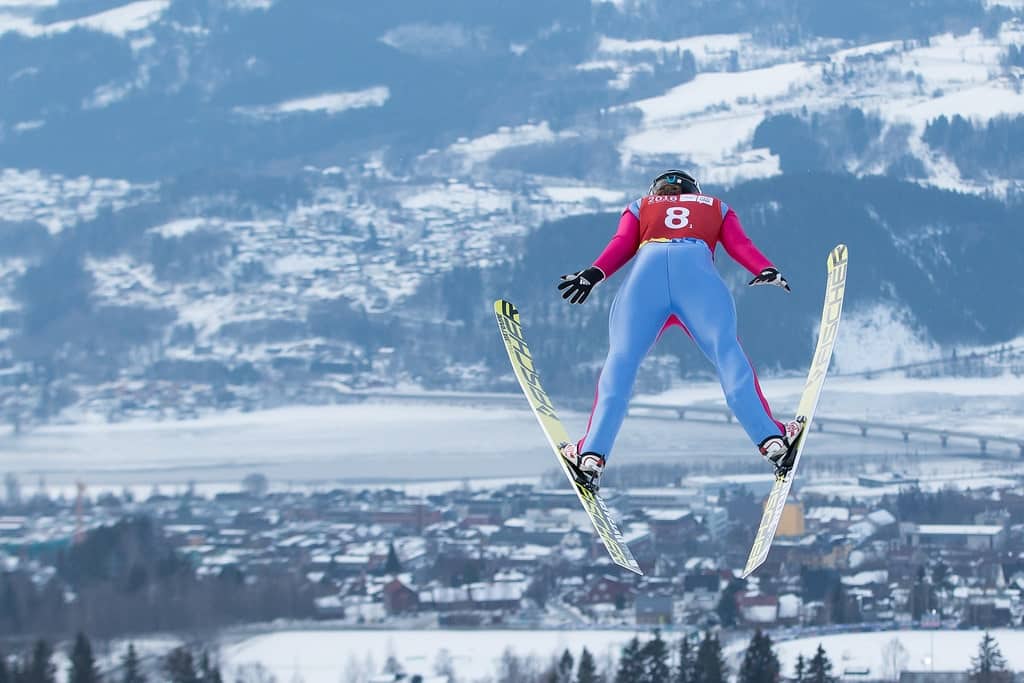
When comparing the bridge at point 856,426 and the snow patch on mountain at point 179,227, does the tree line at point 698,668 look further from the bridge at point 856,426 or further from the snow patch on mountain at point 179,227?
the snow patch on mountain at point 179,227

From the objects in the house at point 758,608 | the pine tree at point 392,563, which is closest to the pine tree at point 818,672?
the house at point 758,608

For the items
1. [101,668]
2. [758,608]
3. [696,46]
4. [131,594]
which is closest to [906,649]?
[758,608]

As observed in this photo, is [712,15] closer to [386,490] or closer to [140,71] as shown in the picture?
[140,71]

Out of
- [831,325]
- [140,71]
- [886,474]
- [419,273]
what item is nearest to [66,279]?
[419,273]

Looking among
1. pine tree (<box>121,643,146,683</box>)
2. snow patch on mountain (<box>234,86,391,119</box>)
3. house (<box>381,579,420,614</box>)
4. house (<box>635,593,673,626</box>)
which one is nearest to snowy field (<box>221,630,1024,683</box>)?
house (<box>635,593,673,626</box>)

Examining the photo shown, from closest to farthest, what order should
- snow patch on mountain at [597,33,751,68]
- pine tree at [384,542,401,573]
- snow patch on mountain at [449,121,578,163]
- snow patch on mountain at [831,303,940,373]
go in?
pine tree at [384,542,401,573], snow patch on mountain at [831,303,940,373], snow patch on mountain at [449,121,578,163], snow patch on mountain at [597,33,751,68]

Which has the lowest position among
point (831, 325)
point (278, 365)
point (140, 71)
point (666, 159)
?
point (831, 325)

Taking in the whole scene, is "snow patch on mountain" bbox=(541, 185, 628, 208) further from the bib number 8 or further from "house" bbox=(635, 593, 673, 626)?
the bib number 8

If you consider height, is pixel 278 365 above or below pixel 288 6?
below
